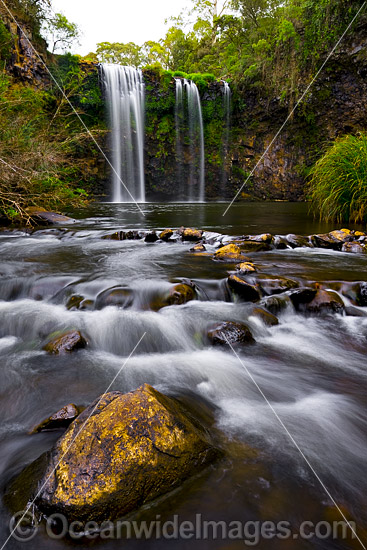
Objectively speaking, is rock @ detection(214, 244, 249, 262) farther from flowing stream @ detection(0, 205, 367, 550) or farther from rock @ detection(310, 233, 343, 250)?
rock @ detection(310, 233, 343, 250)

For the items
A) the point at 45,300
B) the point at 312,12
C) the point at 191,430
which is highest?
the point at 312,12

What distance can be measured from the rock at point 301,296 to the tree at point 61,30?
67.4 feet

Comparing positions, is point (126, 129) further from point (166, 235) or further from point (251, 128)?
point (166, 235)

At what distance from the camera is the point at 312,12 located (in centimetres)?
1670

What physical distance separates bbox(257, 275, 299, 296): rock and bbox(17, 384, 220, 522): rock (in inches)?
84.2

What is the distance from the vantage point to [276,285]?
328cm

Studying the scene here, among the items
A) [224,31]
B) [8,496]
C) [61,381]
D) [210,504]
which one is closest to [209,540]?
[210,504]

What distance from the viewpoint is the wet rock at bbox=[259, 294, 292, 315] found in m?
3.00

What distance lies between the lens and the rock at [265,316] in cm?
282

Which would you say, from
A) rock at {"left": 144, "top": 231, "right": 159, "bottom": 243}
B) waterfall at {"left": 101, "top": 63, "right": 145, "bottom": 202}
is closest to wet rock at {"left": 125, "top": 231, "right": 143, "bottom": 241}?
rock at {"left": 144, "top": 231, "right": 159, "bottom": 243}

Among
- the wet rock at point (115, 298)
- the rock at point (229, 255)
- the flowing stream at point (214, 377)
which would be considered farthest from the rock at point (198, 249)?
the wet rock at point (115, 298)

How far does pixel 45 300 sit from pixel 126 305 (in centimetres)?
90

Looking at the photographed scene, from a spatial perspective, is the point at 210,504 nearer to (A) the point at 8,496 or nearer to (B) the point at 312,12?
(A) the point at 8,496

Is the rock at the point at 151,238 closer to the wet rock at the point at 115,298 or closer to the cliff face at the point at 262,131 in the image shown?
the wet rock at the point at 115,298
